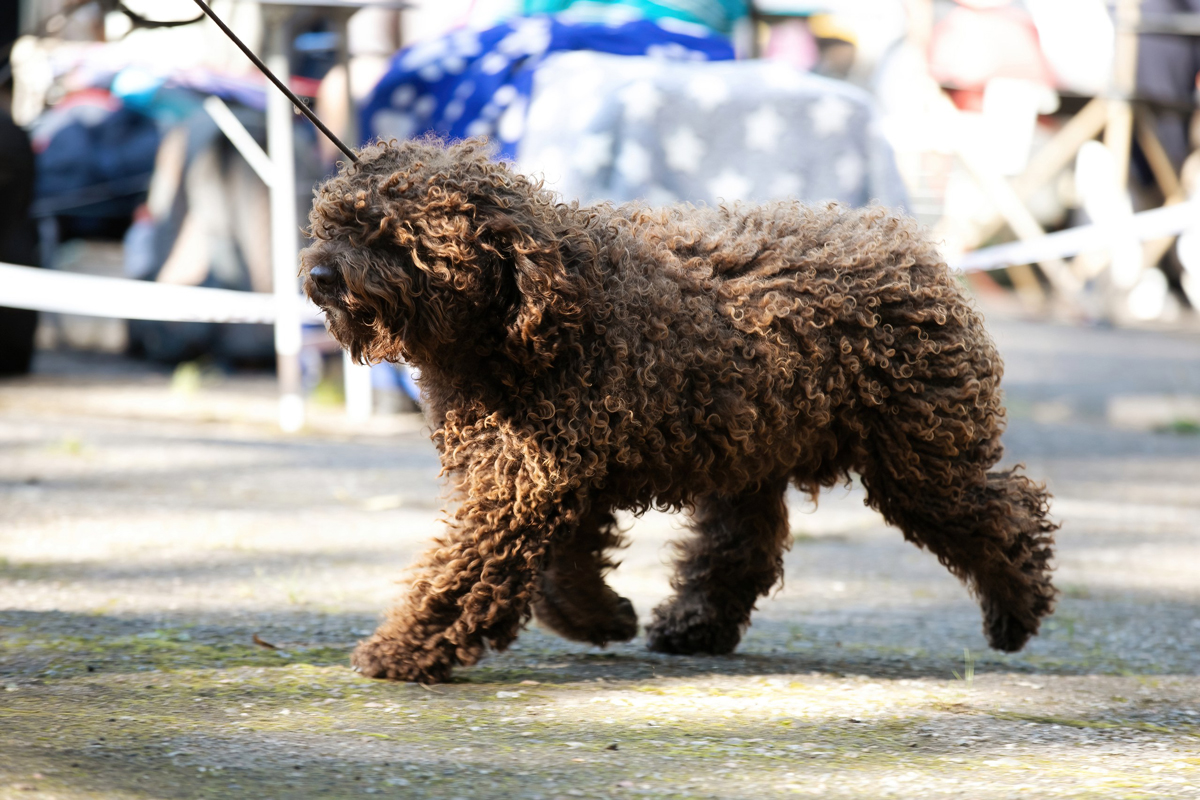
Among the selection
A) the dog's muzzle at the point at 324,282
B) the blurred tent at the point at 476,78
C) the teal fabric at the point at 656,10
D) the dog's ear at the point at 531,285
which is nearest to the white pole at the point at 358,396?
the blurred tent at the point at 476,78

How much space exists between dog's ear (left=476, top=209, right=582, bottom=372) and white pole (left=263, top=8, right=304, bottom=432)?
522cm

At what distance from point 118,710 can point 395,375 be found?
582cm

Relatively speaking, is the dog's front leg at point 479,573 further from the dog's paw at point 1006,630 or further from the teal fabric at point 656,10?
the teal fabric at point 656,10

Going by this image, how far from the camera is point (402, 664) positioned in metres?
3.72

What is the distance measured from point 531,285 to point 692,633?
1404mm

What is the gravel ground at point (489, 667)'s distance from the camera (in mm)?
3018

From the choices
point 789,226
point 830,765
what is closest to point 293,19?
point 789,226

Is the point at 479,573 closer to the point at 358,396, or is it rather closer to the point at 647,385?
the point at 647,385

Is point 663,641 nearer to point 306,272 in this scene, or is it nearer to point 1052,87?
point 306,272

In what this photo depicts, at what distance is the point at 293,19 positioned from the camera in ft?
28.5

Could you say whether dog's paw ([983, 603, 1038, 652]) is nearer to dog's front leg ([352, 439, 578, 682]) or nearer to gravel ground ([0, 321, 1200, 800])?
gravel ground ([0, 321, 1200, 800])

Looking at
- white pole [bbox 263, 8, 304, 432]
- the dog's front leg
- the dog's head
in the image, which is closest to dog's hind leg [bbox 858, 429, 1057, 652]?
the dog's front leg

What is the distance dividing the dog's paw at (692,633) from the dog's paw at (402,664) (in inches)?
35.6

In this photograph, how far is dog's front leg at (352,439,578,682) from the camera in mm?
3654
